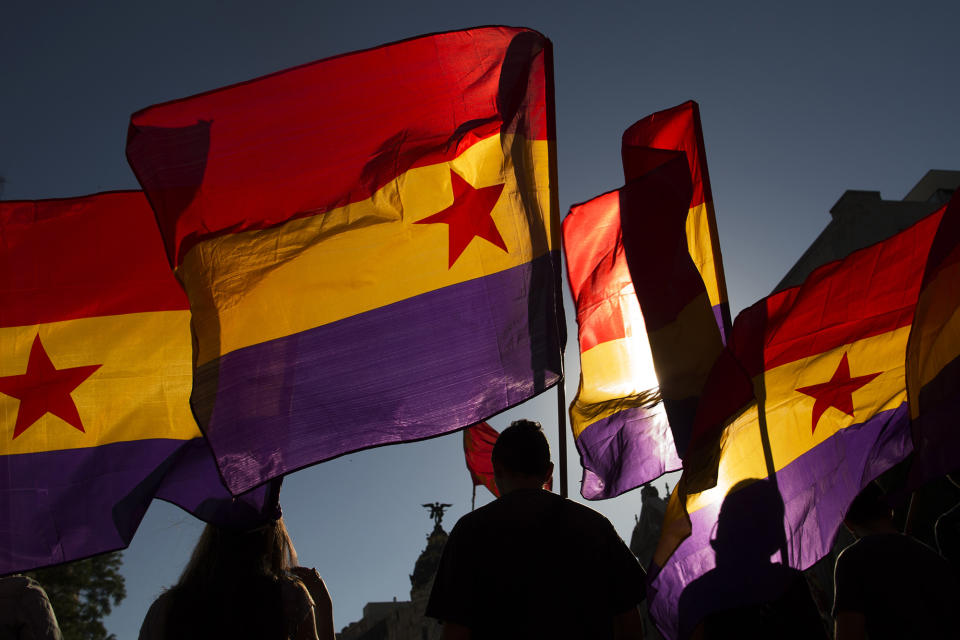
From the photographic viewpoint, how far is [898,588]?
11.6 ft

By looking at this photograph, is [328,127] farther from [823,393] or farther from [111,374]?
[823,393]

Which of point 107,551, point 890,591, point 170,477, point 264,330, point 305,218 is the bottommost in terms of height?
point 890,591

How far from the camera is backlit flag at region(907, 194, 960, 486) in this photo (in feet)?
12.9

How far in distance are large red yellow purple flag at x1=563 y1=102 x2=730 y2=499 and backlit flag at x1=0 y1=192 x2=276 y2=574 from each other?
9.48 ft

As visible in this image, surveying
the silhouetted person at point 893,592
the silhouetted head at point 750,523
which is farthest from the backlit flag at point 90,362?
the silhouetted person at point 893,592

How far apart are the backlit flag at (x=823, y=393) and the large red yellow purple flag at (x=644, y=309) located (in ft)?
1.26

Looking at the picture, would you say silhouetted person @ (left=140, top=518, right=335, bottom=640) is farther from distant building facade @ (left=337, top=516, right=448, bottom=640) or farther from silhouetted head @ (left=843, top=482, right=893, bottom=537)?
distant building facade @ (left=337, top=516, right=448, bottom=640)

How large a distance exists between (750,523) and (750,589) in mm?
631

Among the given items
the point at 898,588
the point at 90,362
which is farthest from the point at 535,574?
the point at 90,362

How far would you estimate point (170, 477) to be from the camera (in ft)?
14.8

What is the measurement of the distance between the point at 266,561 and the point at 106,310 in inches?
96.8

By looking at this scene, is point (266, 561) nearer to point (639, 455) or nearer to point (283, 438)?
point (283, 438)

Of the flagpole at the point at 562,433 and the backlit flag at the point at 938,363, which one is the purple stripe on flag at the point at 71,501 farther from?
the backlit flag at the point at 938,363

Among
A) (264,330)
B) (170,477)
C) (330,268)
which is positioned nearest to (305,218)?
(330,268)
